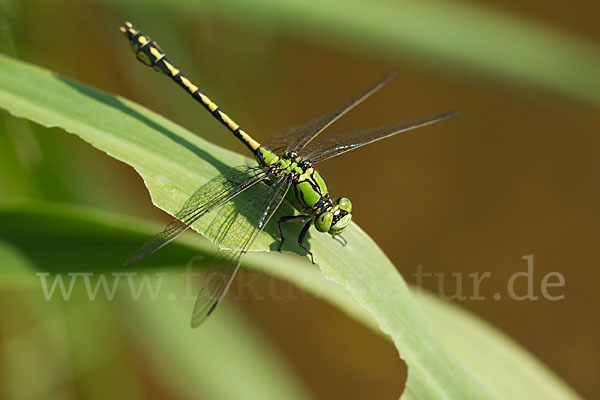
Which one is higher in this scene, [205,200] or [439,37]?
[439,37]

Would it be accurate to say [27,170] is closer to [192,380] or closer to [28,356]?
[192,380]

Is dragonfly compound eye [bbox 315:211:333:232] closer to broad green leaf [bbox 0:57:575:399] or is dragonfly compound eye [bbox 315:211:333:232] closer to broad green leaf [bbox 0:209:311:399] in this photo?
broad green leaf [bbox 0:57:575:399]

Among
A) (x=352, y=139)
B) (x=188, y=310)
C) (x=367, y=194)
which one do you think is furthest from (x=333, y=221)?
(x=367, y=194)

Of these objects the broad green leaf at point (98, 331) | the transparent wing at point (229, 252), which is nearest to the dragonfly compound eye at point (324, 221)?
the transparent wing at point (229, 252)

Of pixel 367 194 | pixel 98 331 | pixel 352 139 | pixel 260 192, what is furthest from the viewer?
pixel 367 194

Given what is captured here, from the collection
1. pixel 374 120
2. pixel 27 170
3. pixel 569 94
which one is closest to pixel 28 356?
pixel 27 170

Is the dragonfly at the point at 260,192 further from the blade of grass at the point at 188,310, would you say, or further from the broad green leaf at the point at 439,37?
the broad green leaf at the point at 439,37

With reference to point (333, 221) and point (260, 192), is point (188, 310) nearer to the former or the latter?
point (260, 192)
